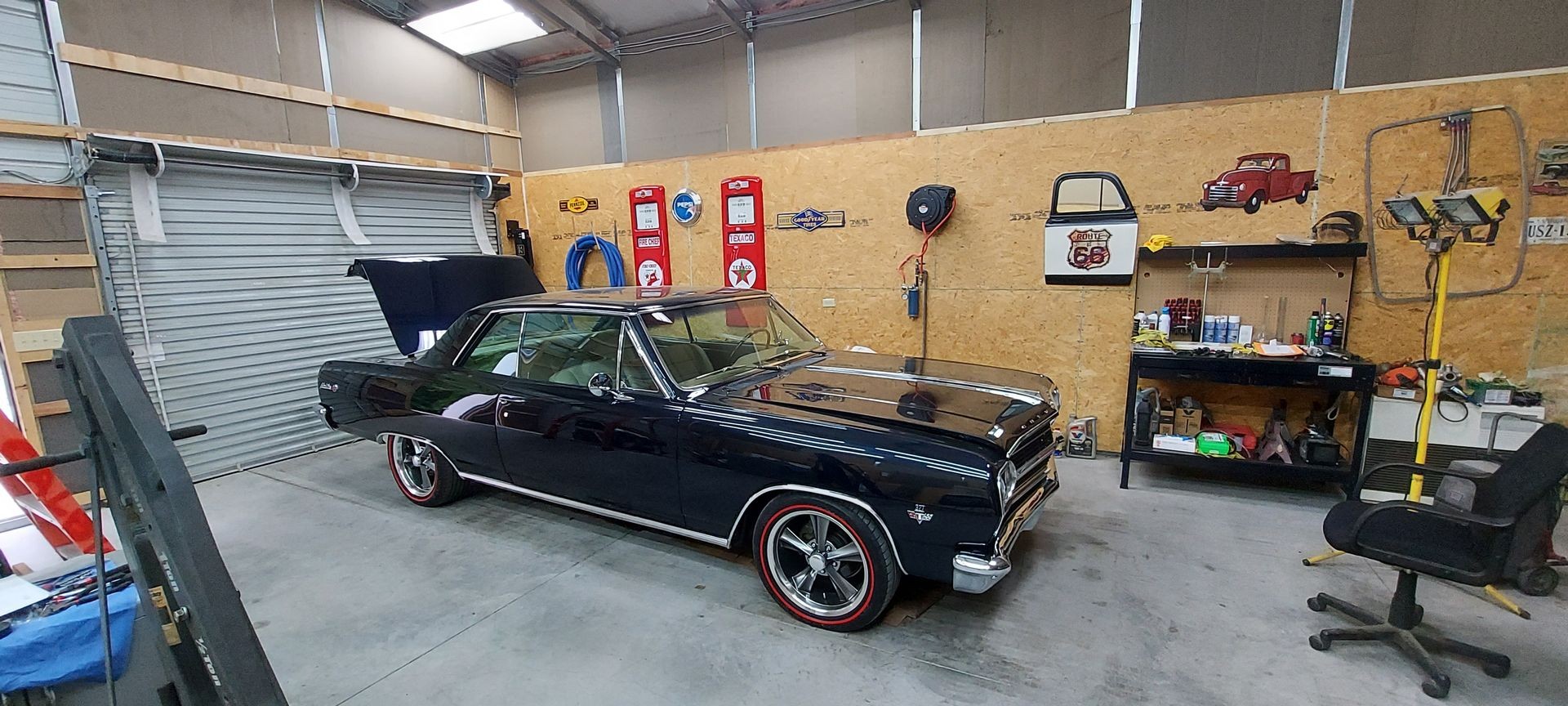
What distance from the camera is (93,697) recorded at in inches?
57.9

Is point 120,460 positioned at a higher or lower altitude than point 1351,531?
higher

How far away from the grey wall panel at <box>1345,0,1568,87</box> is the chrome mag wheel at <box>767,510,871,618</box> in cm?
438

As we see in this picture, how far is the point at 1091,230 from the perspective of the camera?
436 centimetres

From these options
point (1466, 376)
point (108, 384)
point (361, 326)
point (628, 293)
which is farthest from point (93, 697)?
point (1466, 376)

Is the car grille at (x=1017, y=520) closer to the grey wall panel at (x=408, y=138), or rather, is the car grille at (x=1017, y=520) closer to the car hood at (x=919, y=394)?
the car hood at (x=919, y=394)

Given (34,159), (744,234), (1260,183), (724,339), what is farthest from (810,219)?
(34,159)

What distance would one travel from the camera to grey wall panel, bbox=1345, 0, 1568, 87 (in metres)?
3.44

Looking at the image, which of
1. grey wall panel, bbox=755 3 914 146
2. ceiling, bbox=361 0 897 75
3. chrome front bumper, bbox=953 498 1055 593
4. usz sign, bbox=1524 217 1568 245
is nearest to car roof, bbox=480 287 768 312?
chrome front bumper, bbox=953 498 1055 593

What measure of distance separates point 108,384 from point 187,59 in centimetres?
479

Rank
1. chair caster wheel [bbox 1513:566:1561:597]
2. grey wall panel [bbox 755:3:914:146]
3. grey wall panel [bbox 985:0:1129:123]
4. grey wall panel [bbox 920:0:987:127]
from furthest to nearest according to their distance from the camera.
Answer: grey wall panel [bbox 755:3:914:146], grey wall panel [bbox 920:0:987:127], grey wall panel [bbox 985:0:1129:123], chair caster wheel [bbox 1513:566:1561:597]

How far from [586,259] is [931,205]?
12.2ft

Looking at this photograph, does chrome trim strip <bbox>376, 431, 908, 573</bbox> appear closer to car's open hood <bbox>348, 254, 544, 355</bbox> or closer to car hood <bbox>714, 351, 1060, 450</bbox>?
car hood <bbox>714, 351, 1060, 450</bbox>

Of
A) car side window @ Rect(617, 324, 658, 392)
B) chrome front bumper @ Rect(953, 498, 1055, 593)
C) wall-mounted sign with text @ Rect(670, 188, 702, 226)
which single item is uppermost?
wall-mounted sign with text @ Rect(670, 188, 702, 226)

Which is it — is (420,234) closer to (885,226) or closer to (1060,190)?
(885,226)
